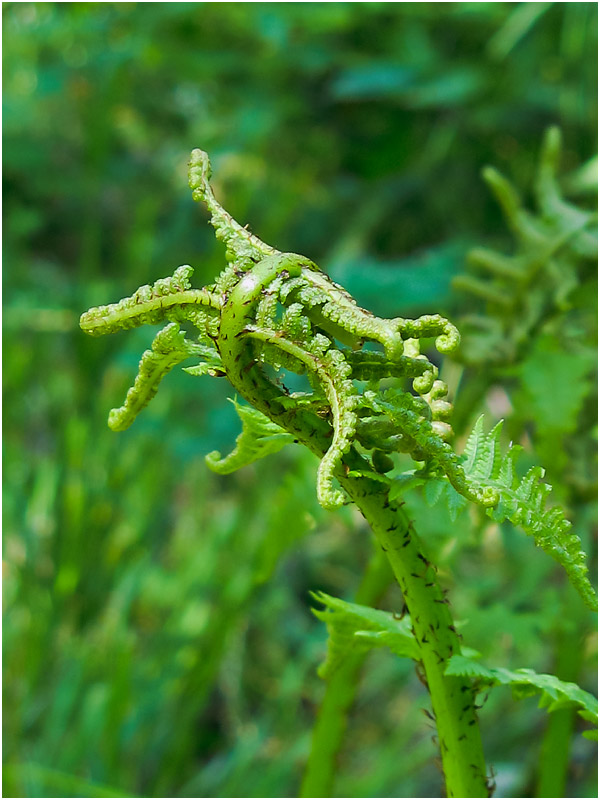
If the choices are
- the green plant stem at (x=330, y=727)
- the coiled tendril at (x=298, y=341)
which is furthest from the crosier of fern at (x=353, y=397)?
the green plant stem at (x=330, y=727)

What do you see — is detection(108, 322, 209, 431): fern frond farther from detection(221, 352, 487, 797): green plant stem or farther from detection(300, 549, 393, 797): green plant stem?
detection(300, 549, 393, 797): green plant stem

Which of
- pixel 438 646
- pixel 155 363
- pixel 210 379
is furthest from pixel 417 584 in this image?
pixel 210 379

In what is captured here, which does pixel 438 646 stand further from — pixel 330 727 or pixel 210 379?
pixel 210 379

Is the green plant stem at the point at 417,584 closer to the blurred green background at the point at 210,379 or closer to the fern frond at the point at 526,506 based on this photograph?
the fern frond at the point at 526,506

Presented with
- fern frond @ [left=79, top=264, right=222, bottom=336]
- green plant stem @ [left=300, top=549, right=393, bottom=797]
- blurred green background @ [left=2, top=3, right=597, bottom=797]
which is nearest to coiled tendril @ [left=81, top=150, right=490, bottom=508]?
fern frond @ [left=79, top=264, right=222, bottom=336]

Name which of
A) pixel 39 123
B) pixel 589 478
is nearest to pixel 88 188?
pixel 39 123

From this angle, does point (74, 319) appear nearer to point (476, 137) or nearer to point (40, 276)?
point (40, 276)
